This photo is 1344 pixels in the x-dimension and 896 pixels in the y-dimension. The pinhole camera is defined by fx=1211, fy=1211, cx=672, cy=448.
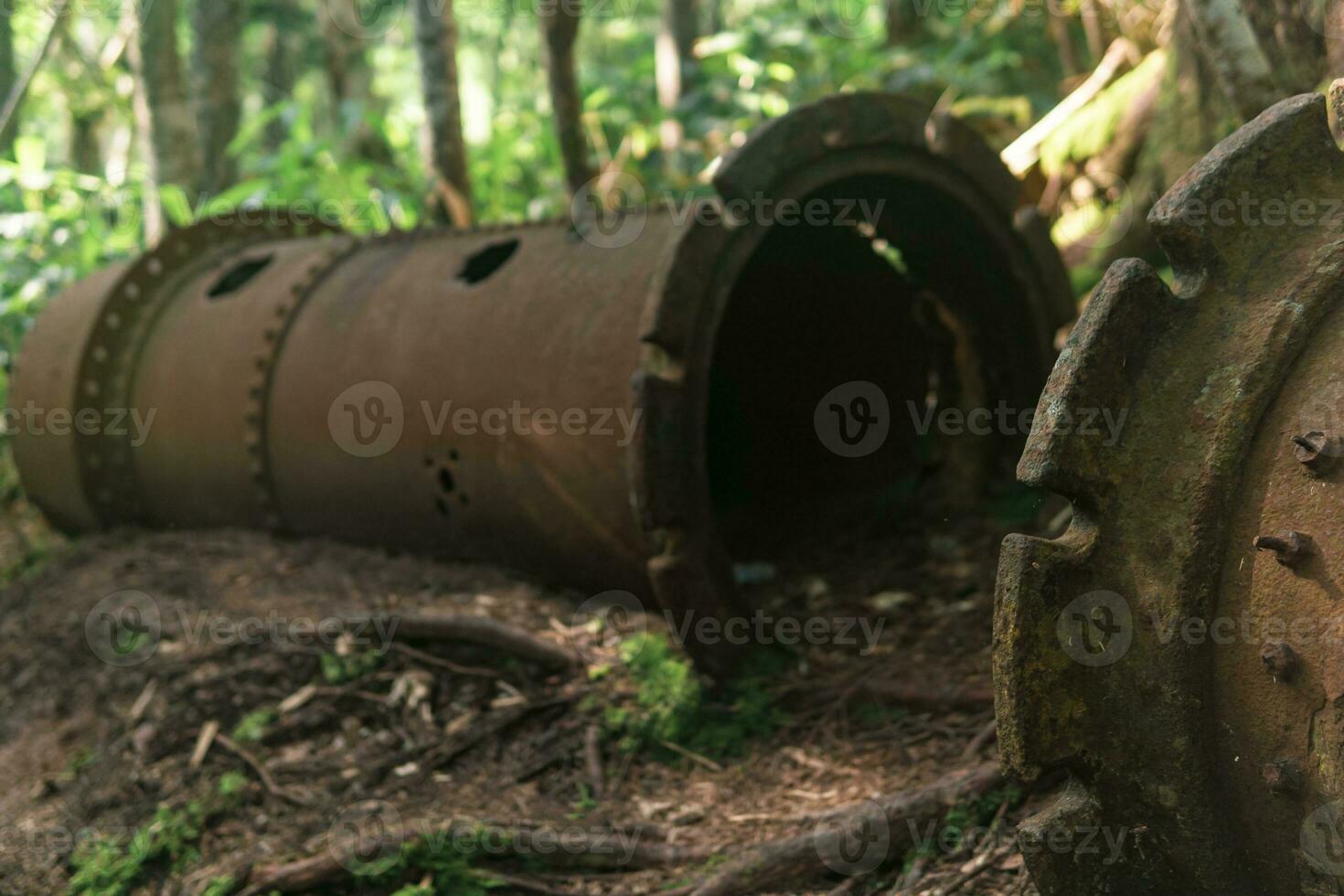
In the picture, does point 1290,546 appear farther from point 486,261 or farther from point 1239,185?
point 486,261

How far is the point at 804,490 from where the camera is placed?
460 centimetres

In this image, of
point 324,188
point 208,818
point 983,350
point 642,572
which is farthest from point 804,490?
point 324,188

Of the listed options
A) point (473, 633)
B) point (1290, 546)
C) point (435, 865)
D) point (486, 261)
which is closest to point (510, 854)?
point (435, 865)

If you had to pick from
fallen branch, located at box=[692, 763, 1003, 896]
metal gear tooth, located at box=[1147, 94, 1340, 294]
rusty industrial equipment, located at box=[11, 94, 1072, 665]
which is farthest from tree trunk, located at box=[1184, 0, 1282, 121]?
fallen branch, located at box=[692, 763, 1003, 896]

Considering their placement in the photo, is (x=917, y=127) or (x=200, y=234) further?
(x=200, y=234)

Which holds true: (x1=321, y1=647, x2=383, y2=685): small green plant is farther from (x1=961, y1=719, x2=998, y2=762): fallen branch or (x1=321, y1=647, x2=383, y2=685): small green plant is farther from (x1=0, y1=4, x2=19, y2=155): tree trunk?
(x1=0, y1=4, x2=19, y2=155): tree trunk

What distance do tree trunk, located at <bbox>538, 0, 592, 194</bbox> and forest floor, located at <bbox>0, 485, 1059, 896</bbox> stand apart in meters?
2.09

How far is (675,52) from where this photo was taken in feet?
29.0

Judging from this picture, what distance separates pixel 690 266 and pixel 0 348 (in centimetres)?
510

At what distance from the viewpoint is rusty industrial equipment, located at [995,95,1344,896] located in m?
1.60

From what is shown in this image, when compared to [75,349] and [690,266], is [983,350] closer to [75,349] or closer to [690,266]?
[690,266]

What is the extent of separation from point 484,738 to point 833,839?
114cm

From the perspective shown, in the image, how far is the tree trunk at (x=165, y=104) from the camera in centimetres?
788

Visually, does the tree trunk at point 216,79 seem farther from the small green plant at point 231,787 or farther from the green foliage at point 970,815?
the green foliage at point 970,815
